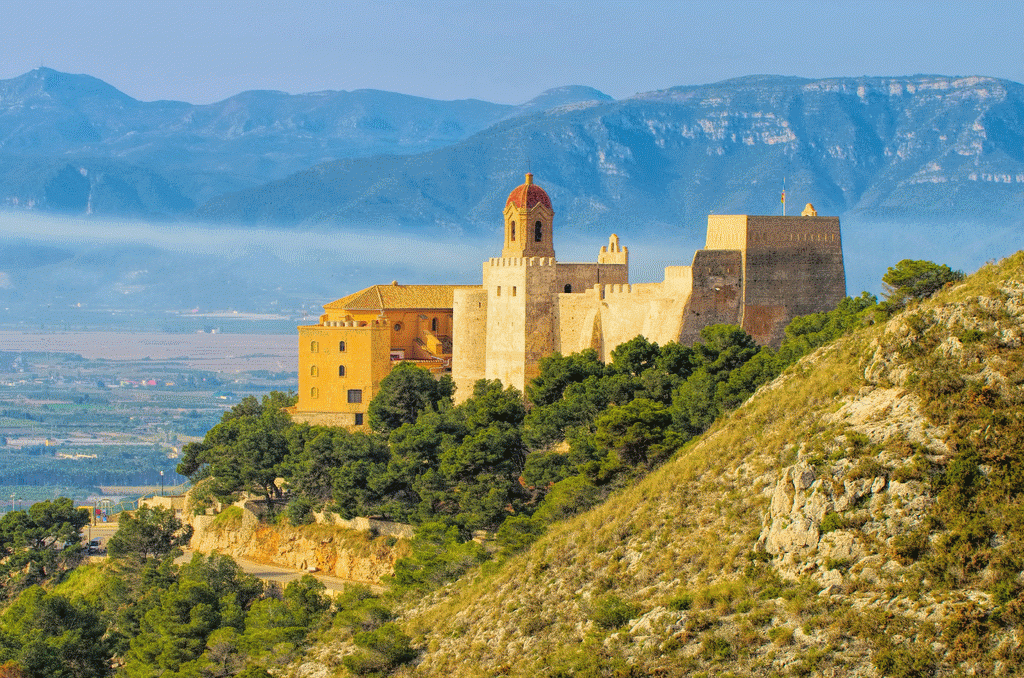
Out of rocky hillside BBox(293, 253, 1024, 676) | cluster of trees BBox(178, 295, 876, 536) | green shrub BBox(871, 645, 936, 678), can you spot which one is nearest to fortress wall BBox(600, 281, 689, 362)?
cluster of trees BBox(178, 295, 876, 536)

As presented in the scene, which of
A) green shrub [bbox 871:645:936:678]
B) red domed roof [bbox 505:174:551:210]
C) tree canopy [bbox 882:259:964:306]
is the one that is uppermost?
red domed roof [bbox 505:174:551:210]

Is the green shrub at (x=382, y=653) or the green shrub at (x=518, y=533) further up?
the green shrub at (x=518, y=533)

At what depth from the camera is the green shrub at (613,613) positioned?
95.6 ft

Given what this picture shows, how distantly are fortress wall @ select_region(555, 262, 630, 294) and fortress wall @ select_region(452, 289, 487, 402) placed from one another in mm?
3665

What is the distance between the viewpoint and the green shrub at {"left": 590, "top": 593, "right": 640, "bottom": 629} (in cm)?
2912

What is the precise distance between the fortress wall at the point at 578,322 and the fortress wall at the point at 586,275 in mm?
652

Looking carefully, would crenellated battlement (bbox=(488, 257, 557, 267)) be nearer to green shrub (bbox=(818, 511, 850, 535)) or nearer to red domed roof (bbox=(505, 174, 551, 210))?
red domed roof (bbox=(505, 174, 551, 210))

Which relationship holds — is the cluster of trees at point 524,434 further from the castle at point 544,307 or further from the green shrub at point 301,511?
the castle at point 544,307

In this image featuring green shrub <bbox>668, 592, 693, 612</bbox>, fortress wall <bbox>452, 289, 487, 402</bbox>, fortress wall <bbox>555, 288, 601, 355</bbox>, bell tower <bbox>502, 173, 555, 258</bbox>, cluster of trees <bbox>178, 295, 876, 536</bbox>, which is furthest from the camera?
fortress wall <bbox>452, 289, 487, 402</bbox>

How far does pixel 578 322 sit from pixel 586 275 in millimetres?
2051

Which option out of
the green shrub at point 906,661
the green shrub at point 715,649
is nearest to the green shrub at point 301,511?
the green shrub at point 715,649

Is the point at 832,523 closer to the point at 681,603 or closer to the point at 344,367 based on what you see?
the point at 681,603

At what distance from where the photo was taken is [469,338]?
6041 cm

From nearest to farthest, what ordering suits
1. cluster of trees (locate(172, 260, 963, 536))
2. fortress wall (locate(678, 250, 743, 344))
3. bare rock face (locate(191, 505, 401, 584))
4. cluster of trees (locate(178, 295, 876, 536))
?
cluster of trees (locate(172, 260, 963, 536))
cluster of trees (locate(178, 295, 876, 536))
bare rock face (locate(191, 505, 401, 584))
fortress wall (locate(678, 250, 743, 344))
